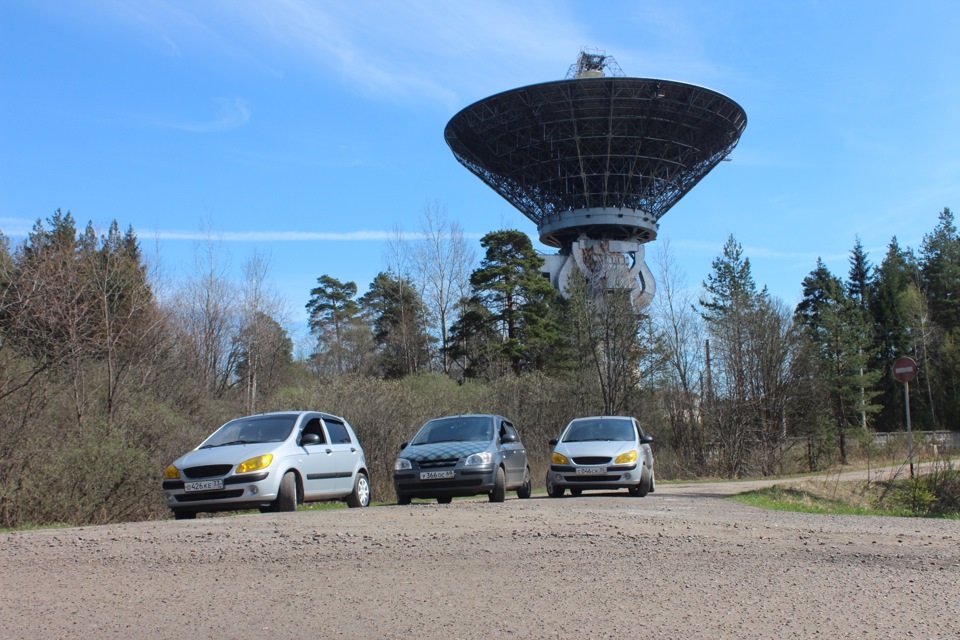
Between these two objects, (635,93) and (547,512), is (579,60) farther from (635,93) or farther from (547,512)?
(547,512)

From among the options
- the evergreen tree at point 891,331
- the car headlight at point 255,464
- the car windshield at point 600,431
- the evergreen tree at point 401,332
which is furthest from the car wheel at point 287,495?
the evergreen tree at point 891,331

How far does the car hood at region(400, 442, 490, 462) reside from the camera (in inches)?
547

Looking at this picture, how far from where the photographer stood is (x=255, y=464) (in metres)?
11.5

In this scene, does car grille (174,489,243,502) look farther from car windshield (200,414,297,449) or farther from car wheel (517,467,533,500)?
car wheel (517,467,533,500)

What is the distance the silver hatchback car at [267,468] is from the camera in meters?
11.4

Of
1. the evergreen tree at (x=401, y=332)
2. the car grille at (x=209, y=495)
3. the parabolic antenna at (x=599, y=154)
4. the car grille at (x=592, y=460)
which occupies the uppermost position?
the parabolic antenna at (x=599, y=154)

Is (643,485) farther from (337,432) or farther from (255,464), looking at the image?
(255,464)

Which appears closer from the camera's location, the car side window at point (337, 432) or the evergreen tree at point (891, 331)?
the car side window at point (337, 432)

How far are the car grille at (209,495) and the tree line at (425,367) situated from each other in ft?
14.4

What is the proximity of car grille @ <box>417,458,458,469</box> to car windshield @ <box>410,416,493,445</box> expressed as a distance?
0.80m

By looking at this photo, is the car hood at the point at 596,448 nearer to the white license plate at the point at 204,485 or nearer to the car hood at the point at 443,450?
the car hood at the point at 443,450

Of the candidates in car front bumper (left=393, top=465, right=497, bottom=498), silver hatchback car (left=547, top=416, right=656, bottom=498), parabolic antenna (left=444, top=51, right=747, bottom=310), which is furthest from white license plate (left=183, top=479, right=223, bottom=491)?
parabolic antenna (left=444, top=51, right=747, bottom=310)

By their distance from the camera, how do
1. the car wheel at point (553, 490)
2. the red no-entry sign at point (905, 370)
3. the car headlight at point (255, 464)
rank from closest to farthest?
the car headlight at point (255, 464) < the car wheel at point (553, 490) < the red no-entry sign at point (905, 370)

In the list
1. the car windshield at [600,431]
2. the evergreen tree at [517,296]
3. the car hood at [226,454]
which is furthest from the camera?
the evergreen tree at [517,296]
